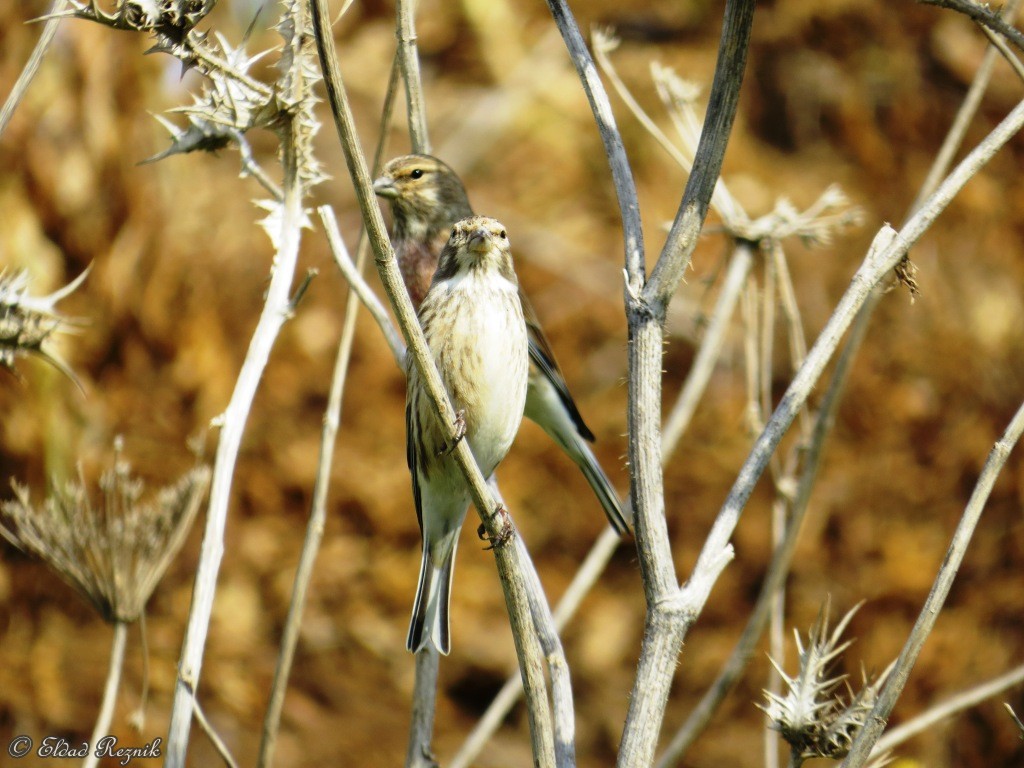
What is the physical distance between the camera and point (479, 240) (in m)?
3.25

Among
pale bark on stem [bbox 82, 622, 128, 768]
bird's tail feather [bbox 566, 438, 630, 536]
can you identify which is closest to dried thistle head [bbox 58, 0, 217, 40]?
pale bark on stem [bbox 82, 622, 128, 768]

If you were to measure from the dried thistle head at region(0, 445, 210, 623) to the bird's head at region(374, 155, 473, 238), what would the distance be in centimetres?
195

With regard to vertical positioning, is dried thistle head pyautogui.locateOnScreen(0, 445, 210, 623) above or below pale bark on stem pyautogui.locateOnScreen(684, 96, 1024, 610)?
below

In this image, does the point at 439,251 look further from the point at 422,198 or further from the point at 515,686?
Result: the point at 515,686

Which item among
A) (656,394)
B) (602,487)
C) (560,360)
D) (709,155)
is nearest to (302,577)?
(656,394)

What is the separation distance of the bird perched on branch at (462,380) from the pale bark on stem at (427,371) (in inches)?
37.3

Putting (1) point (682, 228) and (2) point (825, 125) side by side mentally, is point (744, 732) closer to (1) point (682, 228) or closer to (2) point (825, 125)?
(2) point (825, 125)

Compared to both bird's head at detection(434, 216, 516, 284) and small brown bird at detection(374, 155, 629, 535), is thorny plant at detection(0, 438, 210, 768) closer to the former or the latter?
bird's head at detection(434, 216, 516, 284)

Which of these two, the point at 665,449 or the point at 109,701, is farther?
the point at 665,449

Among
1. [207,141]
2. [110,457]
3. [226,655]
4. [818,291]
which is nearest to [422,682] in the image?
[207,141]

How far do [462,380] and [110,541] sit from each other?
3.27 feet

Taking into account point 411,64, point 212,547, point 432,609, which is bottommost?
point 432,609

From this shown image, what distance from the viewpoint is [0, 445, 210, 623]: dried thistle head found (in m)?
2.75

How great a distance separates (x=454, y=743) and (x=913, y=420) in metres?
4.11
